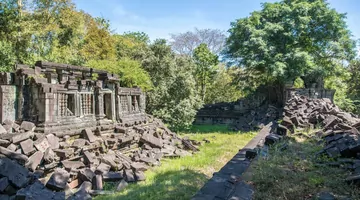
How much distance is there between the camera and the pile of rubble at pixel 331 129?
14.6ft

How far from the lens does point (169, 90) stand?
52.2ft

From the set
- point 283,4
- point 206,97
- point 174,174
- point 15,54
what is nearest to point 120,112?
point 174,174

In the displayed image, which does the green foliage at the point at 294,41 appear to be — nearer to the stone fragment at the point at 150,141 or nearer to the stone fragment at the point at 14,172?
the stone fragment at the point at 150,141

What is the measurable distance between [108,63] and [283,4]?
11709 mm

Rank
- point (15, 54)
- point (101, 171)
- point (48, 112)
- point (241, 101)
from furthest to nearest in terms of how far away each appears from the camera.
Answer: point (241, 101), point (15, 54), point (48, 112), point (101, 171)

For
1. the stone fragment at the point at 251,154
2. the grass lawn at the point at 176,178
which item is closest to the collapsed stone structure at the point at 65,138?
the grass lawn at the point at 176,178

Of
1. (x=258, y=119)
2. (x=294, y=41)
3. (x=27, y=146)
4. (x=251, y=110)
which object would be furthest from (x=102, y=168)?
(x=251, y=110)

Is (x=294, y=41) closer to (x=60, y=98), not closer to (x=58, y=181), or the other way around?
(x=60, y=98)

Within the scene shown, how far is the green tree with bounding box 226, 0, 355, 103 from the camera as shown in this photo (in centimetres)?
1397

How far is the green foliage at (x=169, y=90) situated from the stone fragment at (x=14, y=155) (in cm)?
1008

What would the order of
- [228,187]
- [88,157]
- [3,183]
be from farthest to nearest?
[88,157] < [3,183] < [228,187]

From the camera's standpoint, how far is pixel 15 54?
12289mm

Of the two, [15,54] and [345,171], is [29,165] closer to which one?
[345,171]

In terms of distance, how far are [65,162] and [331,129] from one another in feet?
23.5
